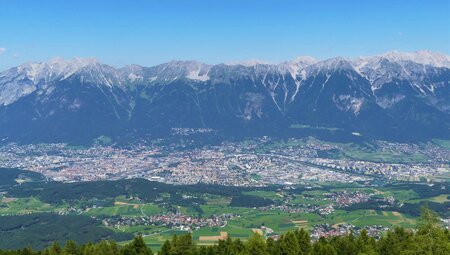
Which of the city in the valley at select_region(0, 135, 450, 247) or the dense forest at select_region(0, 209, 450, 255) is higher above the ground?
the dense forest at select_region(0, 209, 450, 255)

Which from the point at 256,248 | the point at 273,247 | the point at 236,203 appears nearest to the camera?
the point at 256,248

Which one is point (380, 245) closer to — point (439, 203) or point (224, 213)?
point (224, 213)

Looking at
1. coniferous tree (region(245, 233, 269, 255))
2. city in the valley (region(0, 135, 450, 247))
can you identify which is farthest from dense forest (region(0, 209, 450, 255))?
city in the valley (region(0, 135, 450, 247))

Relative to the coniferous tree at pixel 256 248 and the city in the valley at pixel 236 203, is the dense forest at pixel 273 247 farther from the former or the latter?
the city in the valley at pixel 236 203

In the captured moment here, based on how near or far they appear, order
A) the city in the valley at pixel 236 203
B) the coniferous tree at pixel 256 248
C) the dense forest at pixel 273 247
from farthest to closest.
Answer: the city in the valley at pixel 236 203
the coniferous tree at pixel 256 248
the dense forest at pixel 273 247

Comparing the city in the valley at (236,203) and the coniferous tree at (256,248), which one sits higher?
the coniferous tree at (256,248)

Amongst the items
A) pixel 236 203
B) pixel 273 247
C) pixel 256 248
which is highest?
pixel 256 248

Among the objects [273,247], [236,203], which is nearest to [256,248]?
[273,247]

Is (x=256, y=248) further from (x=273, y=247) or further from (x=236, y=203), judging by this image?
(x=236, y=203)

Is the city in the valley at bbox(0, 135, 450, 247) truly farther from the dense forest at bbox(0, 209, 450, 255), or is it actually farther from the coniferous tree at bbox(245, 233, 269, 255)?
the coniferous tree at bbox(245, 233, 269, 255)

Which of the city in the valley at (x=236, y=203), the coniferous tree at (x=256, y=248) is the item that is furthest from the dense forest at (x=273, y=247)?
the city in the valley at (x=236, y=203)

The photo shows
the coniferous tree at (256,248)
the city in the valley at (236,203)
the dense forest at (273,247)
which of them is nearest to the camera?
the dense forest at (273,247)

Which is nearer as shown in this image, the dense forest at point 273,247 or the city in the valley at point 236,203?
the dense forest at point 273,247
